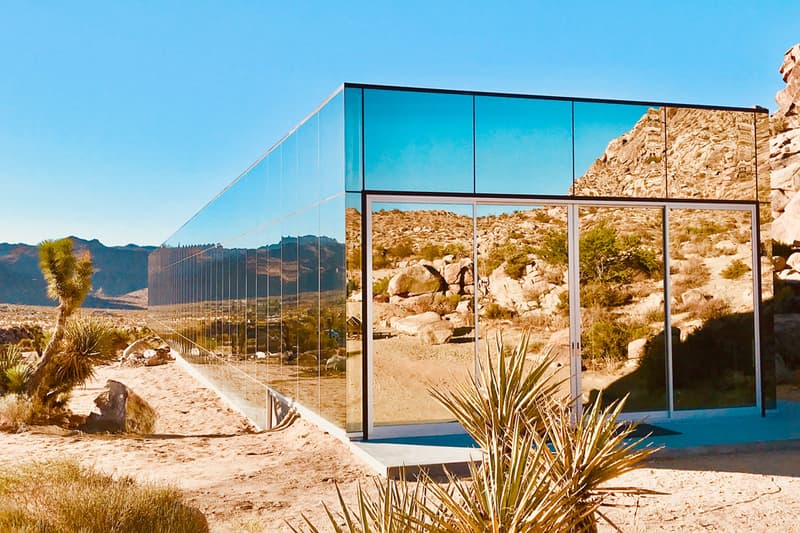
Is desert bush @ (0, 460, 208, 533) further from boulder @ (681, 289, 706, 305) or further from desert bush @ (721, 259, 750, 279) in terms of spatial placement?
desert bush @ (721, 259, 750, 279)

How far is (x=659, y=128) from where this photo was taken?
9195 millimetres

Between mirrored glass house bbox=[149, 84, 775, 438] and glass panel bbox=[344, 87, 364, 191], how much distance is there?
22 millimetres

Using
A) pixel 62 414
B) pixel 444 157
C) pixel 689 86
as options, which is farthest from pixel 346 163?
pixel 689 86

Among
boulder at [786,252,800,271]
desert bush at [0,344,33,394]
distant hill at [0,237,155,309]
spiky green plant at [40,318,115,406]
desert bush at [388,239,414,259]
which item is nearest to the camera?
desert bush at [388,239,414,259]

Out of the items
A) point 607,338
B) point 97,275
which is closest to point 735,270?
point 607,338

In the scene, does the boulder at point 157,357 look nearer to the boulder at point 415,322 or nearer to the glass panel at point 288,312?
the glass panel at point 288,312

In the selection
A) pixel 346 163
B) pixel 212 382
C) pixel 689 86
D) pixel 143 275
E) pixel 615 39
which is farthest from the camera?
pixel 143 275

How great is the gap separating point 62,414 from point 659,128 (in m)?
11.0

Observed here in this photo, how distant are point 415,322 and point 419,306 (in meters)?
0.19

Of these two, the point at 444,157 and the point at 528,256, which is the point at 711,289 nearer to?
the point at 528,256

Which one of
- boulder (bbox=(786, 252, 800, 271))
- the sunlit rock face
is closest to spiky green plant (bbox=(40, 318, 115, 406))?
boulder (bbox=(786, 252, 800, 271))

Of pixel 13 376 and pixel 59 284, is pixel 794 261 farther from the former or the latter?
pixel 13 376

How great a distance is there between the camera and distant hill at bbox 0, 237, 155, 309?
75.4 meters

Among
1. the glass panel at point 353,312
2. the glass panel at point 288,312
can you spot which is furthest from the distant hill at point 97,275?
the glass panel at point 353,312
